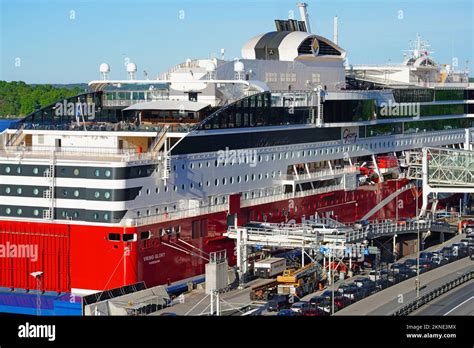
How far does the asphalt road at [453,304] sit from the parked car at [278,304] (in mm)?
4782

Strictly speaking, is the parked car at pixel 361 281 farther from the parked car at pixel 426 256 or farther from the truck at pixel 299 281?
the parked car at pixel 426 256

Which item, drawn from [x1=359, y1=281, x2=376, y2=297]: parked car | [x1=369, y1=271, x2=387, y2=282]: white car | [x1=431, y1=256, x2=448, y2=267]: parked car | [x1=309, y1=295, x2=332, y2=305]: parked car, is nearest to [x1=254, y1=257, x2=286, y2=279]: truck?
[x1=369, y1=271, x2=387, y2=282]: white car

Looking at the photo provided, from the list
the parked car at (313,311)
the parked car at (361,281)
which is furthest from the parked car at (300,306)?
the parked car at (361,281)

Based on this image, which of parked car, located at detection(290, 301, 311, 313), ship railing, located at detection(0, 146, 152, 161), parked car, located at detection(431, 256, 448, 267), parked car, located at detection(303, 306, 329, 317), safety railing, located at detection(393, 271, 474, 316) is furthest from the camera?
parked car, located at detection(431, 256, 448, 267)

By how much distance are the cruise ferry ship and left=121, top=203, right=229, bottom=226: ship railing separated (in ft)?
0.24

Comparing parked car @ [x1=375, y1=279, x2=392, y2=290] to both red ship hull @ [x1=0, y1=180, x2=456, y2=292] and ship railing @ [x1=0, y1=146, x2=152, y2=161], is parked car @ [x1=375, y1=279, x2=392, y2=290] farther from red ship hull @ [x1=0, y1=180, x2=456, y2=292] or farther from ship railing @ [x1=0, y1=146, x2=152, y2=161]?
ship railing @ [x1=0, y1=146, x2=152, y2=161]

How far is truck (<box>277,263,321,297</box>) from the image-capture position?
39.2 meters

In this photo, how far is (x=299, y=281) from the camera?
39812 millimetres

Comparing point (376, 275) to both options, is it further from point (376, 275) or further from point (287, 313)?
point (287, 313)

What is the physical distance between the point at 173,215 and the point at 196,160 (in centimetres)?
290

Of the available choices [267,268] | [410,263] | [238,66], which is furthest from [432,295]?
[238,66]

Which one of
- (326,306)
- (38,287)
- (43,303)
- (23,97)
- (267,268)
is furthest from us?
(23,97)

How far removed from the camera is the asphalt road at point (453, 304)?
36.1 metres
